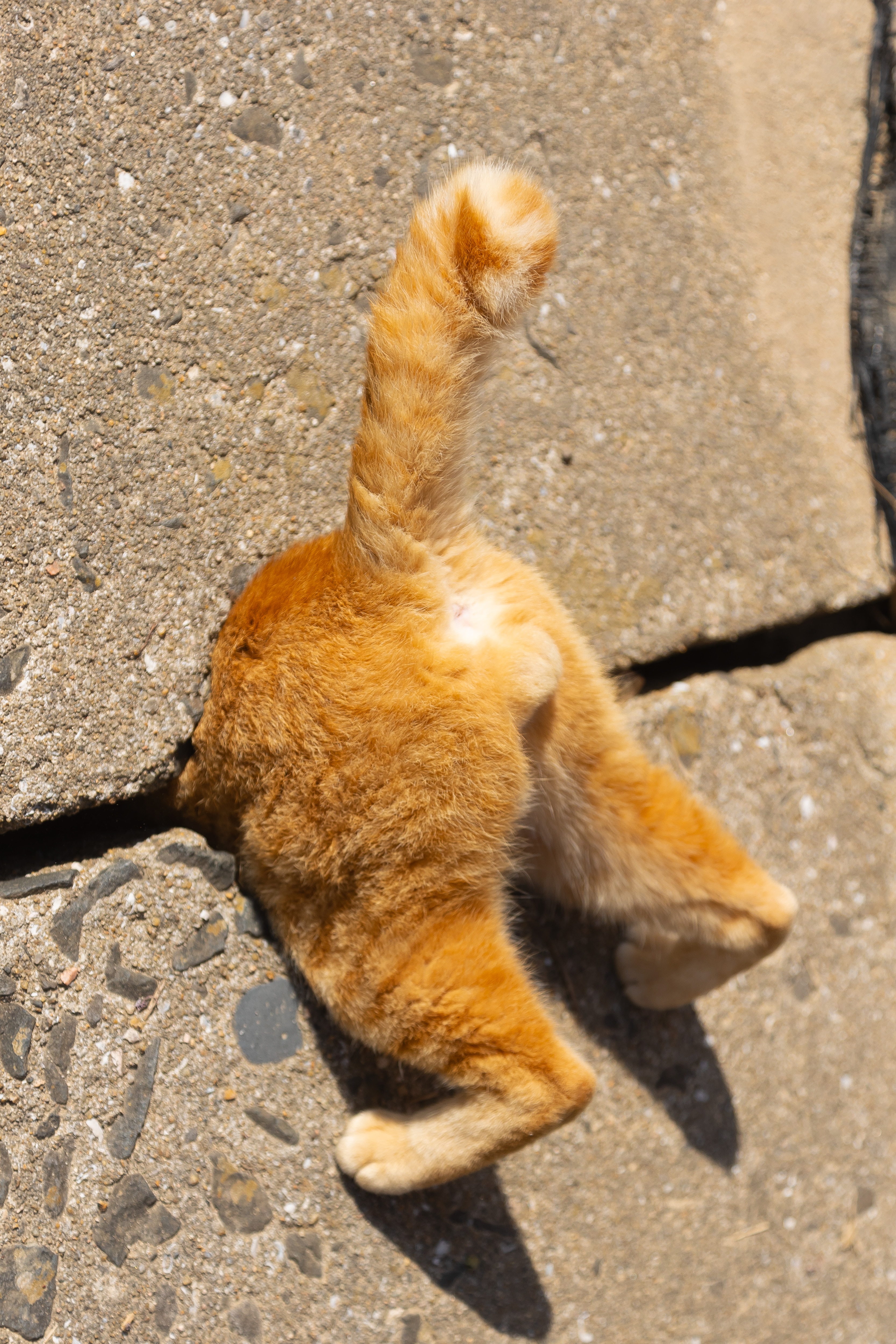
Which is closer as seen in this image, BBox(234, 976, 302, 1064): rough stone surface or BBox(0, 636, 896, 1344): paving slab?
BBox(0, 636, 896, 1344): paving slab

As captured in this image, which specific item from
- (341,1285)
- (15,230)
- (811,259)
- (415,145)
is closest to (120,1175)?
(341,1285)

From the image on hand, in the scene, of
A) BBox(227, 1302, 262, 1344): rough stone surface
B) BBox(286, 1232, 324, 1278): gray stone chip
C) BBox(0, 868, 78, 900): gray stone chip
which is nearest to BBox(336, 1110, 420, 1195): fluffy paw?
BBox(286, 1232, 324, 1278): gray stone chip

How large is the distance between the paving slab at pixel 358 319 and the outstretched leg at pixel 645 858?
48 cm

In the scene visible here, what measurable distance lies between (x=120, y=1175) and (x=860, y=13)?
142 inches

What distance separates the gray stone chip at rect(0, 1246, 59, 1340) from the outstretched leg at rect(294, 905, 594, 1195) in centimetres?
52

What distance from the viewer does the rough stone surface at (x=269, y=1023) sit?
1855mm

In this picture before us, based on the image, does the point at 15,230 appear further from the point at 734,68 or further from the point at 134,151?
the point at 734,68

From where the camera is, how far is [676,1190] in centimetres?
230

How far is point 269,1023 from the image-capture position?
188cm

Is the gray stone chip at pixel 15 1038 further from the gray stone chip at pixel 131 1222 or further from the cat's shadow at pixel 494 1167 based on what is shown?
the cat's shadow at pixel 494 1167

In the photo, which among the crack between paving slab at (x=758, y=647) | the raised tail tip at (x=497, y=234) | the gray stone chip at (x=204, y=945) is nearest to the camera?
the raised tail tip at (x=497, y=234)

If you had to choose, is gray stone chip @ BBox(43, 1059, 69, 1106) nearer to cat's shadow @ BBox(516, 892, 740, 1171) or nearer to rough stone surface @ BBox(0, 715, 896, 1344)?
rough stone surface @ BBox(0, 715, 896, 1344)

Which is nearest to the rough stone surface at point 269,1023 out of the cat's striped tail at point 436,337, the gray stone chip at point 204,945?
Answer: the gray stone chip at point 204,945

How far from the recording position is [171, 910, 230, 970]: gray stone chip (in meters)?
1.81
